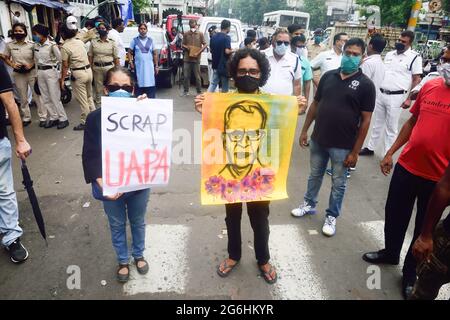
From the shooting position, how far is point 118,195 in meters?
2.33

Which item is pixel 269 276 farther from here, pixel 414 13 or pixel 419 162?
pixel 414 13

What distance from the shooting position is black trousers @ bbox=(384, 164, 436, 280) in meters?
2.66

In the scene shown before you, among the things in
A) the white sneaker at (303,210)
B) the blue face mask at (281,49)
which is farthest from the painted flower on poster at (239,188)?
the blue face mask at (281,49)

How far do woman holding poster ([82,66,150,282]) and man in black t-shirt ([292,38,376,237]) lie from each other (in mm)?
1935

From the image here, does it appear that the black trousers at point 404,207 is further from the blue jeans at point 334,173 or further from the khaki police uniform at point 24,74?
the khaki police uniform at point 24,74

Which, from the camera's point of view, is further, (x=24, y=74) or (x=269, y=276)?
(x=24, y=74)

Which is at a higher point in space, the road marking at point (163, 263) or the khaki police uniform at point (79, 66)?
the khaki police uniform at point (79, 66)

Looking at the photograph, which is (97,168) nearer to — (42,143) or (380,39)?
(42,143)

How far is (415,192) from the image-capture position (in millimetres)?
2717

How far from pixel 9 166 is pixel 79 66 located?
391 centimetres

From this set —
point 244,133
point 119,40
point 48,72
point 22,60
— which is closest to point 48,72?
point 48,72

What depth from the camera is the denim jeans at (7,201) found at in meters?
2.85

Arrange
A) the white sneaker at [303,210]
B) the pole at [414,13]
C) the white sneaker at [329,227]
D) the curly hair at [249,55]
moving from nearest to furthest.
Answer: the curly hair at [249,55] < the white sneaker at [329,227] < the white sneaker at [303,210] < the pole at [414,13]

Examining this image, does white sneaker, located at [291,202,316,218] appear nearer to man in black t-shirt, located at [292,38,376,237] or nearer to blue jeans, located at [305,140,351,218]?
blue jeans, located at [305,140,351,218]
